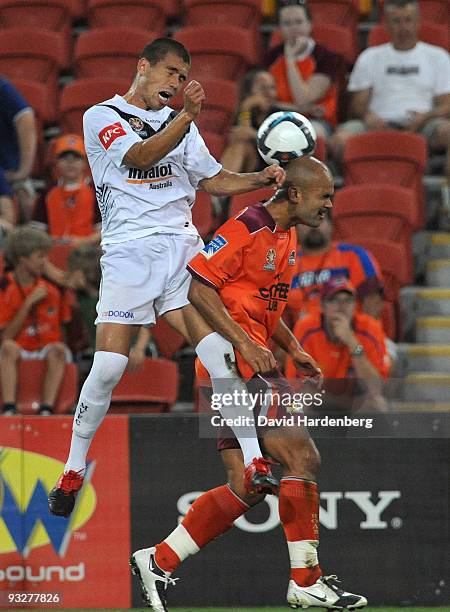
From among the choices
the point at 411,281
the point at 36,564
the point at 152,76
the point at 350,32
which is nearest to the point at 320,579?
the point at 36,564

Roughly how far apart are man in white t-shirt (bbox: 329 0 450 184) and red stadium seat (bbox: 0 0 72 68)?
286cm

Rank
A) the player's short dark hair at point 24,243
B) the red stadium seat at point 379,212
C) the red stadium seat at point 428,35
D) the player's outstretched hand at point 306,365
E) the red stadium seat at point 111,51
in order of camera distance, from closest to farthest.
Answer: the player's outstretched hand at point 306,365, the player's short dark hair at point 24,243, the red stadium seat at point 379,212, the red stadium seat at point 428,35, the red stadium seat at point 111,51

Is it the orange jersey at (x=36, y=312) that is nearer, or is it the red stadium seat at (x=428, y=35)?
the orange jersey at (x=36, y=312)

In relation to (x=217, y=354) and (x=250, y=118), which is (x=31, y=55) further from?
(x=217, y=354)

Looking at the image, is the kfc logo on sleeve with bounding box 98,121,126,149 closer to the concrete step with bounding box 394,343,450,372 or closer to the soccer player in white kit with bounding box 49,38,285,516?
the soccer player in white kit with bounding box 49,38,285,516

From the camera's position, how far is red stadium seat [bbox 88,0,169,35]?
1193cm

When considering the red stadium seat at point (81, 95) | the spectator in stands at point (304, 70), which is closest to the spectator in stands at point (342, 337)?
the spectator in stands at point (304, 70)

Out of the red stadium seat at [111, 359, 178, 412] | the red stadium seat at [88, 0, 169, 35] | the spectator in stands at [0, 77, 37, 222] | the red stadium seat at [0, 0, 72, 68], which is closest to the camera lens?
the red stadium seat at [111, 359, 178, 412]

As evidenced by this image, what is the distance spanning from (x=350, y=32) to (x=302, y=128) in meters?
5.42

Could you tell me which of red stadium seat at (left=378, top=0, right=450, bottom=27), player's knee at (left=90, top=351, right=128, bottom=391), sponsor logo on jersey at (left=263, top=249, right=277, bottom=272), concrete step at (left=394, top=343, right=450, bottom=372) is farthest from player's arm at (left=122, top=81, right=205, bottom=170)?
red stadium seat at (left=378, top=0, right=450, bottom=27)

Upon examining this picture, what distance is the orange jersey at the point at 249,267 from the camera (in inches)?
241

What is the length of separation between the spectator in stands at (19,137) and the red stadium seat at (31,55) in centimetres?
147

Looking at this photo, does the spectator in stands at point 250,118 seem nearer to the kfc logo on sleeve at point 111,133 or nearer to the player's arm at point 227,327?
the kfc logo on sleeve at point 111,133

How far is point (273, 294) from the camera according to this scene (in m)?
6.26
